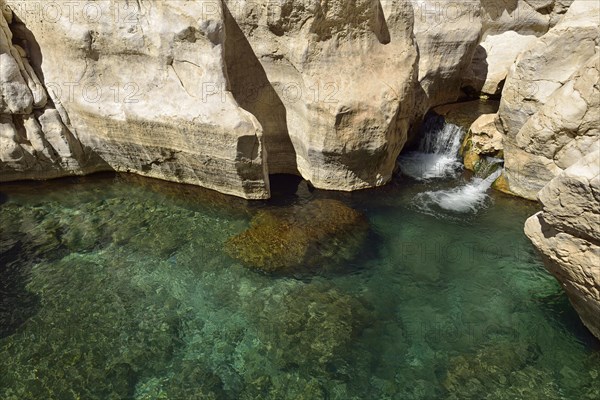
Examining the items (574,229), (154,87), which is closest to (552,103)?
(574,229)

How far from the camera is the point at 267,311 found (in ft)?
24.5

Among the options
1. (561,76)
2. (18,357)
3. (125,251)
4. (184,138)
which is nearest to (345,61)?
(184,138)

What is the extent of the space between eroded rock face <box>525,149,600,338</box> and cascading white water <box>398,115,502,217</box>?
4.26 metres

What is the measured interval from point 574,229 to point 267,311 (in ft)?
15.5

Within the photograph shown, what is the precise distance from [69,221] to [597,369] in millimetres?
10243

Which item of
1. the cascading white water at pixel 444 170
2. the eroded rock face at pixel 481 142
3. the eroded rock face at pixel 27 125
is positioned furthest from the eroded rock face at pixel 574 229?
the eroded rock face at pixel 27 125

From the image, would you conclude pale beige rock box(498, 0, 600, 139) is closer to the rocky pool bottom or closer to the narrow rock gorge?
the narrow rock gorge

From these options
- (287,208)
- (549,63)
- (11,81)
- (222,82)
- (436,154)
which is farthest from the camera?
(436,154)

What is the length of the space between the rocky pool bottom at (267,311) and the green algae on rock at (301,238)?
0.55ft

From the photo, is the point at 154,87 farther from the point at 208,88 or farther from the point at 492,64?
the point at 492,64

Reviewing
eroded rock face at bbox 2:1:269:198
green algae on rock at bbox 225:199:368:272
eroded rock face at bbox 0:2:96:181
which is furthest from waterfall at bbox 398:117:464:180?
eroded rock face at bbox 0:2:96:181

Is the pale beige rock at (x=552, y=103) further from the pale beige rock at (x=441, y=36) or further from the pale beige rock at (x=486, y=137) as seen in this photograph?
the pale beige rock at (x=441, y=36)

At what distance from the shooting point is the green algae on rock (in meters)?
8.51

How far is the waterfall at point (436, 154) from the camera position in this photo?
11.9 meters
